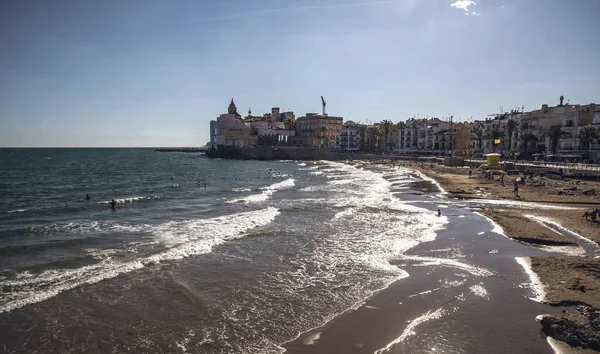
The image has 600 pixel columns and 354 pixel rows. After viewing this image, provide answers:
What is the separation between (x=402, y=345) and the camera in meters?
10.9

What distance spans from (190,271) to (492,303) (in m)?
12.0

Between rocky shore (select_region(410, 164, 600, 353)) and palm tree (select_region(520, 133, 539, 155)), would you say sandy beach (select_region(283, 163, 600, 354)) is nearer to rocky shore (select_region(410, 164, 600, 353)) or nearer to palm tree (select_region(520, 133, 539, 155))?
rocky shore (select_region(410, 164, 600, 353))

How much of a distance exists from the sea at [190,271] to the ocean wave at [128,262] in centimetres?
6

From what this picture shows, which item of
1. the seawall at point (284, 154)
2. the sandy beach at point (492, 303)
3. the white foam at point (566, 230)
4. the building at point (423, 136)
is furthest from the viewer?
the seawall at point (284, 154)

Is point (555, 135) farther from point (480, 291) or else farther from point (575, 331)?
point (575, 331)

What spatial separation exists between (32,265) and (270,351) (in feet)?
44.7

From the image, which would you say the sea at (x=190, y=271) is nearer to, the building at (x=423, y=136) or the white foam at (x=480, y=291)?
the white foam at (x=480, y=291)

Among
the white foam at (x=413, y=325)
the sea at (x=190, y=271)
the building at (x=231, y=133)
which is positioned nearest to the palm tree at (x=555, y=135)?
the sea at (x=190, y=271)

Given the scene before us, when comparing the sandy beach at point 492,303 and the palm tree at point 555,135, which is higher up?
the palm tree at point 555,135

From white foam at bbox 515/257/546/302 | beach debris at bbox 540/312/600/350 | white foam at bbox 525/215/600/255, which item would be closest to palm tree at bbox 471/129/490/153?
white foam at bbox 525/215/600/255

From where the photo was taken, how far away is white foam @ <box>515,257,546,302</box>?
13.8m

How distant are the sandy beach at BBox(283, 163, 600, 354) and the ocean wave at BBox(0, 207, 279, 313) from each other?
974cm

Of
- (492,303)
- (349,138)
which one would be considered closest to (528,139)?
(349,138)

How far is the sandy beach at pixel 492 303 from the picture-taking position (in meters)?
10.8
